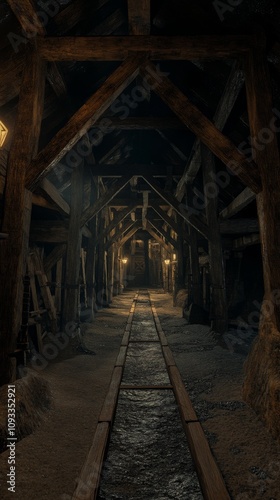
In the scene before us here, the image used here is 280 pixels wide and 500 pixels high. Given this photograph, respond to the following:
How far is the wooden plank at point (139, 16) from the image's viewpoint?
3045 millimetres

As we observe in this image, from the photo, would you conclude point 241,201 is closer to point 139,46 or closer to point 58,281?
point 139,46

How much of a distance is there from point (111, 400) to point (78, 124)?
3.04 m

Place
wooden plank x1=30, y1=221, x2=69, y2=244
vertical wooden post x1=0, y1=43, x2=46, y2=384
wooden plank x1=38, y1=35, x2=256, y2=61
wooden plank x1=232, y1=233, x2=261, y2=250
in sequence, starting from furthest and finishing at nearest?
wooden plank x1=232, y1=233, x2=261, y2=250, wooden plank x1=30, y1=221, x2=69, y2=244, wooden plank x1=38, y1=35, x2=256, y2=61, vertical wooden post x1=0, y1=43, x2=46, y2=384

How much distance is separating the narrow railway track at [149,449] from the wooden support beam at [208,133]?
2478mm

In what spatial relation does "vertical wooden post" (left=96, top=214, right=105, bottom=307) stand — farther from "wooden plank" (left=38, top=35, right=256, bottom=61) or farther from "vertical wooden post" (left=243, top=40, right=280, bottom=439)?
"vertical wooden post" (left=243, top=40, right=280, bottom=439)

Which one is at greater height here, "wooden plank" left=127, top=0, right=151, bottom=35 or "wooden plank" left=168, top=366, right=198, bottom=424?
"wooden plank" left=127, top=0, right=151, bottom=35

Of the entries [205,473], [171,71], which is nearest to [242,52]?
[171,71]

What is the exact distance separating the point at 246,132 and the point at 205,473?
14.9ft

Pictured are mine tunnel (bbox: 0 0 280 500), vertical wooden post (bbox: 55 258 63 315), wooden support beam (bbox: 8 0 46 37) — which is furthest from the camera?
vertical wooden post (bbox: 55 258 63 315)

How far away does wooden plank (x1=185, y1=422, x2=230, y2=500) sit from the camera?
5.15 ft

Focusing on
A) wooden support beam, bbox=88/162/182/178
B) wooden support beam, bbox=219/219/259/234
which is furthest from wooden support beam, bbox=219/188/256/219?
wooden support beam, bbox=88/162/182/178

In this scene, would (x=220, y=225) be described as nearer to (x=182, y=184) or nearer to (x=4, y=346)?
(x=182, y=184)

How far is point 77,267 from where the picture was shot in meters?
5.45

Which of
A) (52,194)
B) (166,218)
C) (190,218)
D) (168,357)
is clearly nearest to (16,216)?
(52,194)
